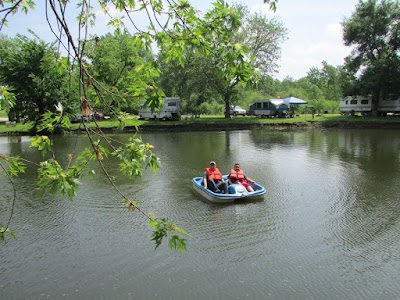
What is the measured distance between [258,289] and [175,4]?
18.4ft

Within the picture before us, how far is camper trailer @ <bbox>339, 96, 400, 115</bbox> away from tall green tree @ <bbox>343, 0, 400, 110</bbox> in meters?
1.09

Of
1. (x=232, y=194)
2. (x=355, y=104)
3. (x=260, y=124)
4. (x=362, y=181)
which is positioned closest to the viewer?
(x=232, y=194)

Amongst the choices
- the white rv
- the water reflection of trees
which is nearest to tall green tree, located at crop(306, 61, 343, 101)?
the white rv

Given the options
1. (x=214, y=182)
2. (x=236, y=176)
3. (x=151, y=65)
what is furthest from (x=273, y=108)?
(x=151, y=65)

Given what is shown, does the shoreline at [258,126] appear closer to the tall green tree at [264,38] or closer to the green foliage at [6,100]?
the tall green tree at [264,38]

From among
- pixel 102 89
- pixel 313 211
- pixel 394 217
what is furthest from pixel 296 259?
pixel 102 89

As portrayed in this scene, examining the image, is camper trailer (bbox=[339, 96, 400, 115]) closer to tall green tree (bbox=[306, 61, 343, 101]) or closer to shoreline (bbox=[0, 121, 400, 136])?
shoreline (bbox=[0, 121, 400, 136])

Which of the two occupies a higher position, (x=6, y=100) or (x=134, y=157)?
(x=6, y=100)

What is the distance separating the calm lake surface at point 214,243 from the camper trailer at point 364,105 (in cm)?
3085

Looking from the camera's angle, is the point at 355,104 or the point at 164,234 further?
the point at 355,104

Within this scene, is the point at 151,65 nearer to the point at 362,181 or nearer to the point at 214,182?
the point at 214,182

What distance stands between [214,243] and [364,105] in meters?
43.9

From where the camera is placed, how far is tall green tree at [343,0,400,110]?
41875mm

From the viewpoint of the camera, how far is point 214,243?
372 inches
